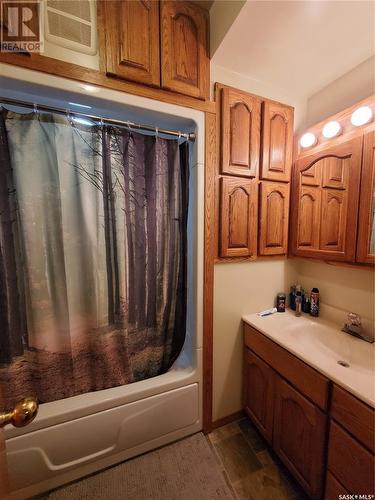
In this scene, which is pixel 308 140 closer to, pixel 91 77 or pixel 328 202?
pixel 328 202

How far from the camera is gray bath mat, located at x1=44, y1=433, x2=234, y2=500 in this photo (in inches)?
39.7

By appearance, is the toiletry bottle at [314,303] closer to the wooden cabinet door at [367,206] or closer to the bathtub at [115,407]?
the wooden cabinet door at [367,206]

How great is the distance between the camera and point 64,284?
1041 mm

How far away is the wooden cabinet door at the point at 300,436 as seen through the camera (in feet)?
2.98

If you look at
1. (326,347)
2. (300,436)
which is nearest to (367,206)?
(326,347)

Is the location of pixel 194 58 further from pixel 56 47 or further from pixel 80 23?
pixel 56 47

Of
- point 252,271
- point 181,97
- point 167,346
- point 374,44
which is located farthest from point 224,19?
point 167,346

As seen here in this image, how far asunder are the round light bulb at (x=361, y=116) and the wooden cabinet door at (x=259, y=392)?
1.47m

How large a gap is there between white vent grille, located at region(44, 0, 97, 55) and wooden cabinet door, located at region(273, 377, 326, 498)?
1.98 meters

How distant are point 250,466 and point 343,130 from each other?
2067 mm

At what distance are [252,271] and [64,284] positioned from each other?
1181mm

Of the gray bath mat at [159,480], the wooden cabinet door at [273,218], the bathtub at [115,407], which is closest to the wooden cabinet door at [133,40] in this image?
the bathtub at [115,407]

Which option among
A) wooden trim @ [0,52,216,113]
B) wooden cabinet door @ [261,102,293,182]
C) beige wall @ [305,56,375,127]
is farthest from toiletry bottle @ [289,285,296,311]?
wooden trim @ [0,52,216,113]

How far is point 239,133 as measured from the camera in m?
1.26
